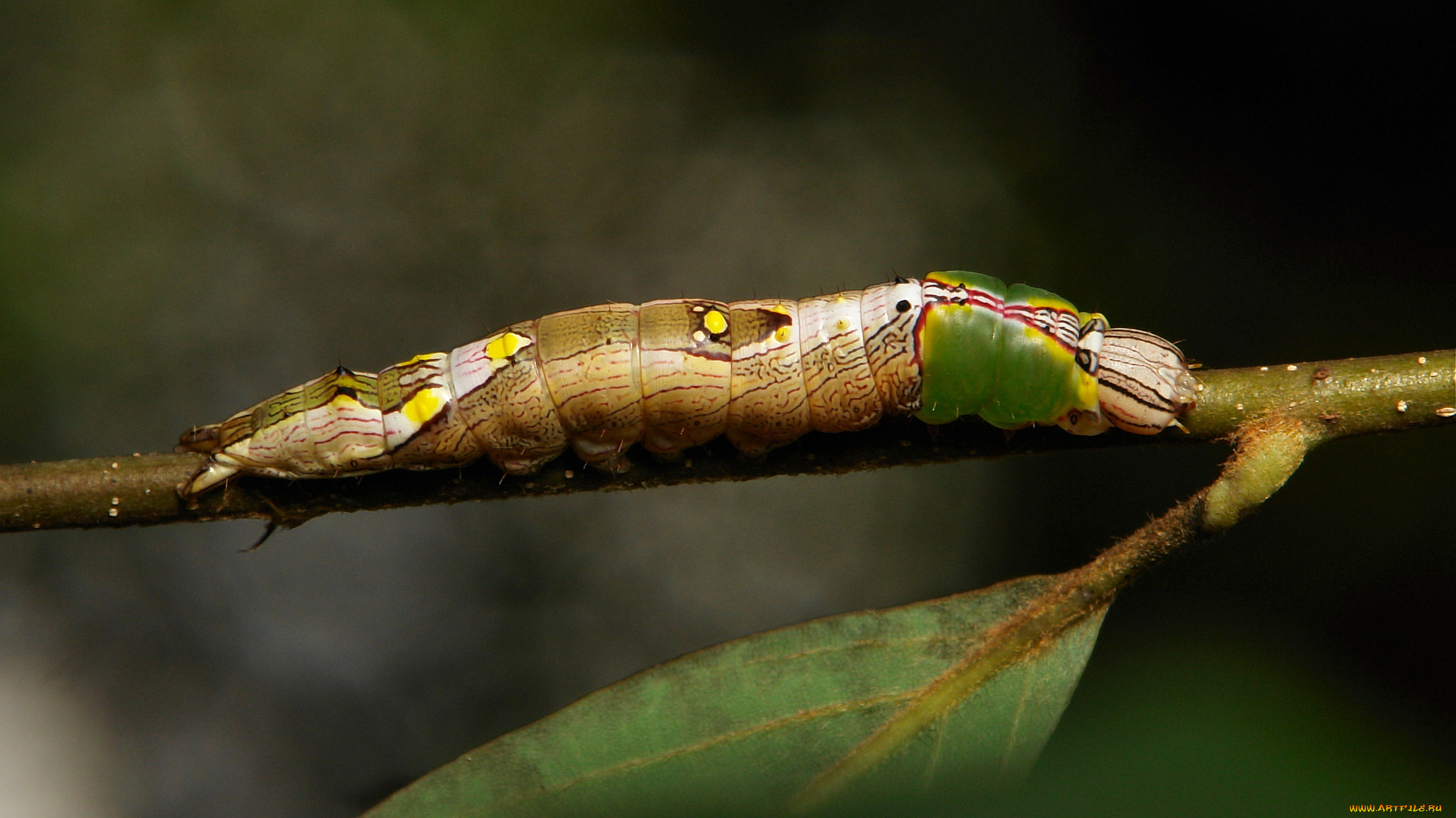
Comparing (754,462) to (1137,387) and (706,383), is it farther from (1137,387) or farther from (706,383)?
(1137,387)

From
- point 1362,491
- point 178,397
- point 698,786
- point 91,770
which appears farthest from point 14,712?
point 1362,491

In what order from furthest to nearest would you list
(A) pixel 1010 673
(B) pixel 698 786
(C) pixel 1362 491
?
(C) pixel 1362 491
(A) pixel 1010 673
(B) pixel 698 786

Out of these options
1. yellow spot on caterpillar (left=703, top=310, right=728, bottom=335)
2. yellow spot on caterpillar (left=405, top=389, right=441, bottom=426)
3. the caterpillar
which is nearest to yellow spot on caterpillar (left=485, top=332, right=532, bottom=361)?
the caterpillar

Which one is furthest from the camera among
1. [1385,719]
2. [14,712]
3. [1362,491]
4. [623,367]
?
[14,712]

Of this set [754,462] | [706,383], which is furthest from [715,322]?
[754,462]

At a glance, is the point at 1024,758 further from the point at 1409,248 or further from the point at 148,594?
the point at 148,594

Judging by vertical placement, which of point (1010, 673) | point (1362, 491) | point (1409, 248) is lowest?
point (1010, 673)

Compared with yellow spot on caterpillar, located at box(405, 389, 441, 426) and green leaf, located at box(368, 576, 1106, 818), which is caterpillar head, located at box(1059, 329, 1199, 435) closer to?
green leaf, located at box(368, 576, 1106, 818)
